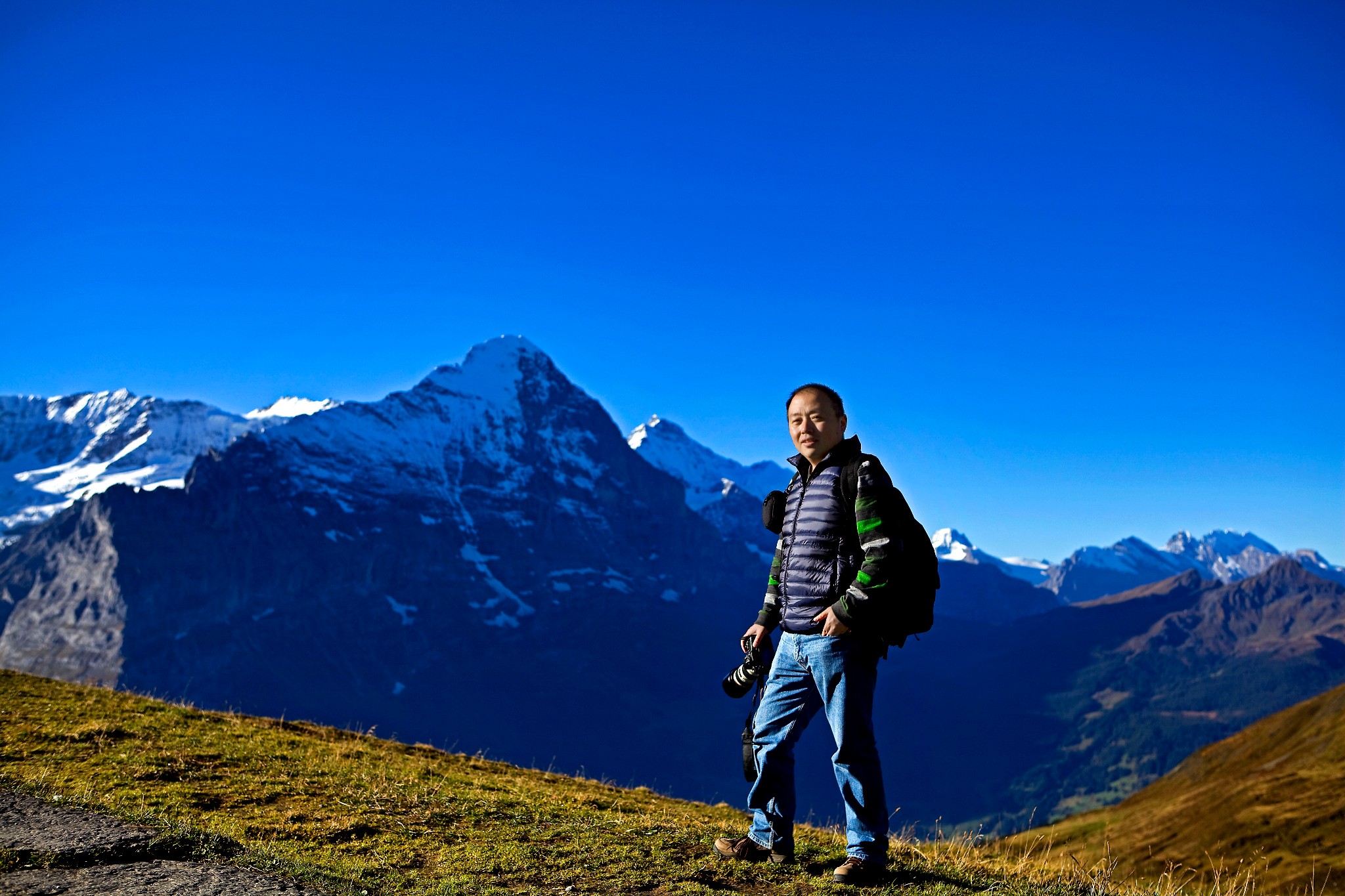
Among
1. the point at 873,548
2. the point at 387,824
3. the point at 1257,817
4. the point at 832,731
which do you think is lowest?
the point at 1257,817

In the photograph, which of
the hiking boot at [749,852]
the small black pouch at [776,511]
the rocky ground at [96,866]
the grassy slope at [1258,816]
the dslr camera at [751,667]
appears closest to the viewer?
the rocky ground at [96,866]

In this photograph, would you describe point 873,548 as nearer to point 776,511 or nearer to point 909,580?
point 909,580

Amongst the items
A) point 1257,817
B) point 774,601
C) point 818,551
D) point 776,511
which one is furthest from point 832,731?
point 1257,817

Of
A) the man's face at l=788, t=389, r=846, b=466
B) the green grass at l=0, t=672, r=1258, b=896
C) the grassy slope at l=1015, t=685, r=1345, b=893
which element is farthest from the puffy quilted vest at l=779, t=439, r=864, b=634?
the grassy slope at l=1015, t=685, r=1345, b=893

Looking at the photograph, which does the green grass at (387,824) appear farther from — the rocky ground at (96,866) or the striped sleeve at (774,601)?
the striped sleeve at (774,601)

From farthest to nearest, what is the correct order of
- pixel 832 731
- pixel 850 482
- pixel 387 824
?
pixel 387 824 → pixel 832 731 → pixel 850 482

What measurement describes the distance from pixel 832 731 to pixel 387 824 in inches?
162

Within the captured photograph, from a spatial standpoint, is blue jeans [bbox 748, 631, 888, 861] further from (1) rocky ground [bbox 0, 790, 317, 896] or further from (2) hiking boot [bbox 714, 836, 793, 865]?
(1) rocky ground [bbox 0, 790, 317, 896]

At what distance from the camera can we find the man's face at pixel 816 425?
701cm

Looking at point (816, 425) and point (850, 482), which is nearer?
point (850, 482)

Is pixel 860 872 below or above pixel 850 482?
below

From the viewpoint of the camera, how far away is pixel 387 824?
7.75m

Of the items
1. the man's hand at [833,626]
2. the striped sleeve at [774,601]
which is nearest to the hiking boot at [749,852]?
the striped sleeve at [774,601]

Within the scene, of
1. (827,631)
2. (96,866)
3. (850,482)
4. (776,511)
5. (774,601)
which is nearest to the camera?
(96,866)
